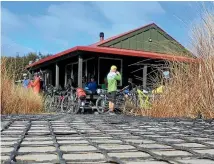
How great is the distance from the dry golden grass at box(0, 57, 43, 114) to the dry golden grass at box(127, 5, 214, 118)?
2965mm

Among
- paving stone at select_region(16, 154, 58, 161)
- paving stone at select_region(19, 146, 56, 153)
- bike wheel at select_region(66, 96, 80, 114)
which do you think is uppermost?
bike wheel at select_region(66, 96, 80, 114)

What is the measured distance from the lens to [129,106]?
750 cm

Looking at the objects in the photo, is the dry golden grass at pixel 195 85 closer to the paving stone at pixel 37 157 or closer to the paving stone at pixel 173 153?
the paving stone at pixel 173 153

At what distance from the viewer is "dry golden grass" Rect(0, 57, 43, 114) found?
23.0ft

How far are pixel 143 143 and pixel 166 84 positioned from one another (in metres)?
3.48

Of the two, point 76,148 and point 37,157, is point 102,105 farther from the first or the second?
point 37,157

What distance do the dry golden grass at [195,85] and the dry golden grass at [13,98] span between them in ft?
9.73

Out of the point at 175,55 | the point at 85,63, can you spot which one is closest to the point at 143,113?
the point at 175,55

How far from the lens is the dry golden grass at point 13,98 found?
7.02 m

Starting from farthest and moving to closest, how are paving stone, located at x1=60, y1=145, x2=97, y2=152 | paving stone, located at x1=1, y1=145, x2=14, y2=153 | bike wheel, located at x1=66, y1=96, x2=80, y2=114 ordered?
1. bike wheel, located at x1=66, y1=96, x2=80, y2=114
2. paving stone, located at x1=60, y1=145, x2=97, y2=152
3. paving stone, located at x1=1, y1=145, x2=14, y2=153

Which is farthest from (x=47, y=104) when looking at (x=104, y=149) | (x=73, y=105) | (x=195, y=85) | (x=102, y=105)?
(x=104, y=149)

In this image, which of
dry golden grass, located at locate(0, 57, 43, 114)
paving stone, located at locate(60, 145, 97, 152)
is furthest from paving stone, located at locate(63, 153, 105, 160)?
dry golden grass, located at locate(0, 57, 43, 114)

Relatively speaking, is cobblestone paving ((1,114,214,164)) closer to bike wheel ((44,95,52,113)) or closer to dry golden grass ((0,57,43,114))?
dry golden grass ((0,57,43,114))

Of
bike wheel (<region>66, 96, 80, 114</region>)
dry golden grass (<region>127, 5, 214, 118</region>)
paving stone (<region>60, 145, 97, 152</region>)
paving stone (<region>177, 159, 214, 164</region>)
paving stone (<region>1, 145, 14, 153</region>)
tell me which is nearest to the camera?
paving stone (<region>177, 159, 214, 164</region>)
